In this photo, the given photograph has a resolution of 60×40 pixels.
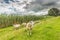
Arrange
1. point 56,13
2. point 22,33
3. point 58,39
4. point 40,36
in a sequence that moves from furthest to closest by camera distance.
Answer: point 56,13 < point 22,33 < point 40,36 < point 58,39

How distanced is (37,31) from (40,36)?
3572 millimetres

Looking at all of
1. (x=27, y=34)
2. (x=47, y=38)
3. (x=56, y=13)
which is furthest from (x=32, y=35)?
(x=56, y=13)

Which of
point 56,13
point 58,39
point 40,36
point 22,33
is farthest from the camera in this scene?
point 56,13

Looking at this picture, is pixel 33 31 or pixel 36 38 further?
pixel 33 31

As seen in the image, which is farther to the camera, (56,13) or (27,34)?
(56,13)

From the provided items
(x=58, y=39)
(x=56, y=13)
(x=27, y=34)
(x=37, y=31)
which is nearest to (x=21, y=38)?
(x=27, y=34)

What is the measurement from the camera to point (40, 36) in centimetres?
4297

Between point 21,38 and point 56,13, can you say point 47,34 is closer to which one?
point 21,38

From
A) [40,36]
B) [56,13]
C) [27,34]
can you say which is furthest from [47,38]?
[56,13]

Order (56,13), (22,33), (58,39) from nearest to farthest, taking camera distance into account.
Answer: (58,39) → (22,33) → (56,13)

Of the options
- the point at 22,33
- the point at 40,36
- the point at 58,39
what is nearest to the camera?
the point at 58,39

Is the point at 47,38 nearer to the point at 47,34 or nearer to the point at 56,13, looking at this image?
the point at 47,34

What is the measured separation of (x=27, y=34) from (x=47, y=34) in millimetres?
4193

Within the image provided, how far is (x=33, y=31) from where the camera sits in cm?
4644
